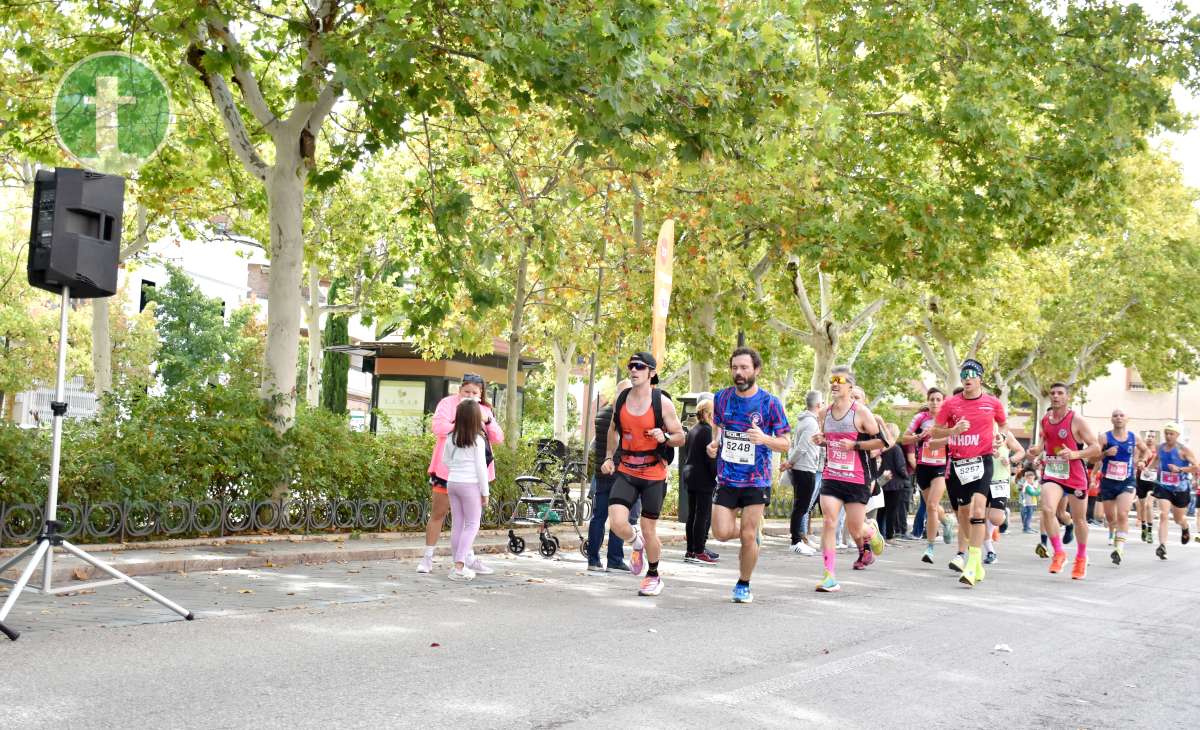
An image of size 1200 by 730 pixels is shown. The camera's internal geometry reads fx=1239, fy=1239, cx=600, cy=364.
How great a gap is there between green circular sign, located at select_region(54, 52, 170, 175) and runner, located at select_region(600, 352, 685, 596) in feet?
26.8

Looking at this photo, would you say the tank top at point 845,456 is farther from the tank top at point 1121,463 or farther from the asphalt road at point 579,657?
the tank top at point 1121,463

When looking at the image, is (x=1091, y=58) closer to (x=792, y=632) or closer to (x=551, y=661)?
(x=792, y=632)

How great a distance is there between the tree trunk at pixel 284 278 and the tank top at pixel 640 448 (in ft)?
17.0

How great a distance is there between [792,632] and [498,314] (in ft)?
55.8

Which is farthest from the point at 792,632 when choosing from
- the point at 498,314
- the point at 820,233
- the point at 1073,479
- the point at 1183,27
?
the point at 498,314

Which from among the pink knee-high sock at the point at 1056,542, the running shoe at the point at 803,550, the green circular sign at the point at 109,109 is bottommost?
the running shoe at the point at 803,550

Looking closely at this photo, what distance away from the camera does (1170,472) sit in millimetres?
18516

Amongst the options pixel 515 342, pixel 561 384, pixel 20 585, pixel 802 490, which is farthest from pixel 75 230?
pixel 561 384

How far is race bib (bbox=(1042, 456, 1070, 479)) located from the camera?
44.4ft

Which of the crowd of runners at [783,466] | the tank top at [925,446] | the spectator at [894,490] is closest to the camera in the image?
the crowd of runners at [783,466]

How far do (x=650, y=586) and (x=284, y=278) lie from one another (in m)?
6.15

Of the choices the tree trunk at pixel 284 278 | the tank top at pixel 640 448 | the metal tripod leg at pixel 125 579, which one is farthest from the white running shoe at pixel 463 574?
the tree trunk at pixel 284 278

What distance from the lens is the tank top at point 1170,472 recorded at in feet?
60.5

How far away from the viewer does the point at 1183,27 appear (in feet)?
59.3
